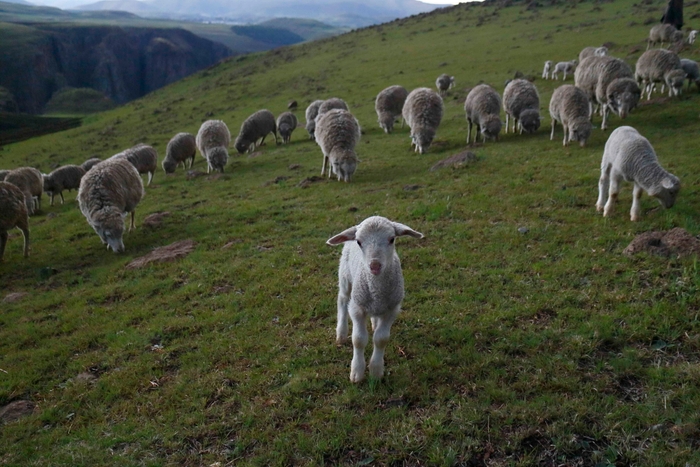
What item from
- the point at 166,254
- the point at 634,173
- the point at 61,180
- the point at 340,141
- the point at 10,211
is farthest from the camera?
the point at 61,180

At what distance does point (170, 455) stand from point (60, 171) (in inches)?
701

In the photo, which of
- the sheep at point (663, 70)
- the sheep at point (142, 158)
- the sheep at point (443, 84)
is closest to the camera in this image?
the sheep at point (663, 70)

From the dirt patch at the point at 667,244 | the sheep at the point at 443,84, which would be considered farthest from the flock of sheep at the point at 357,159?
the sheep at the point at 443,84

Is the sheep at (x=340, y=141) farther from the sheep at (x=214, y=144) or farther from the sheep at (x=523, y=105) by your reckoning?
the sheep at (x=523, y=105)

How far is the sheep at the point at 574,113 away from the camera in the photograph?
507 inches

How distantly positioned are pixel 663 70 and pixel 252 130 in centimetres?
→ 1744

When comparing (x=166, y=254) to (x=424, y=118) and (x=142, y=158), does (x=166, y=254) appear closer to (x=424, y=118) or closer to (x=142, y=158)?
(x=424, y=118)

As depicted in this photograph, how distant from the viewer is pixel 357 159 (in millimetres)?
13914

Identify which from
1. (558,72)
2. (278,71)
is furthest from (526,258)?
(278,71)

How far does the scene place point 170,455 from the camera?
4.41 metres

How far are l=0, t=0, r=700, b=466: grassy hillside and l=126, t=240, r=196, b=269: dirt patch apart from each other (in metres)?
0.29

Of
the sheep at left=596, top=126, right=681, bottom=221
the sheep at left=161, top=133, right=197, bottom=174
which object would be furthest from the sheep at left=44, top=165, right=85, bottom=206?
the sheep at left=596, top=126, right=681, bottom=221

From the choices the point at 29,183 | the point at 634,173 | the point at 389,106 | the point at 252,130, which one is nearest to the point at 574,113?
the point at 634,173

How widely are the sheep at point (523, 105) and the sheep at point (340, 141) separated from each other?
5.70 m
